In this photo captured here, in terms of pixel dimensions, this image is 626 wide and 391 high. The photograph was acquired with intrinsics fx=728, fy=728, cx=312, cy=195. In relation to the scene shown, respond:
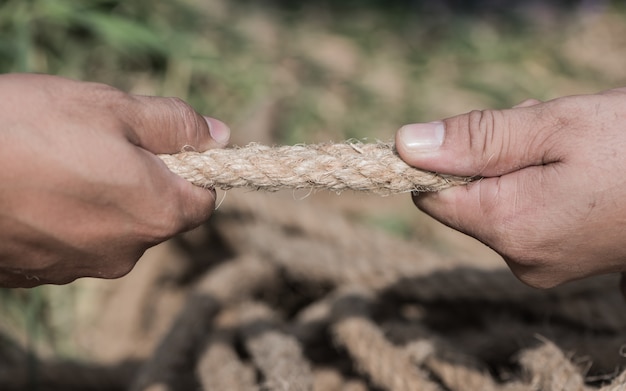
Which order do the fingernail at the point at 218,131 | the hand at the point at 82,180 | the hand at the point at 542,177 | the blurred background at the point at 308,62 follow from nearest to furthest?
the hand at the point at 82,180 → the hand at the point at 542,177 → the fingernail at the point at 218,131 → the blurred background at the point at 308,62

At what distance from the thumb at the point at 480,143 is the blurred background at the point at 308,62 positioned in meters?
0.89

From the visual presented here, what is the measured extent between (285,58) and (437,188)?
169cm

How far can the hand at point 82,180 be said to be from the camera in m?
0.73

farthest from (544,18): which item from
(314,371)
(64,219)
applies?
(64,219)

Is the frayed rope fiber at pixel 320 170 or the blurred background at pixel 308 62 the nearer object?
the frayed rope fiber at pixel 320 170

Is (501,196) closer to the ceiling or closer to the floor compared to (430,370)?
closer to the ceiling

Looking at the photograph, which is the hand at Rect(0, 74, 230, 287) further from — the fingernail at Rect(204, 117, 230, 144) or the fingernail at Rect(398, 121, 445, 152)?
the fingernail at Rect(398, 121, 445, 152)

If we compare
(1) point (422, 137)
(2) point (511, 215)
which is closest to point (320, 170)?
(1) point (422, 137)

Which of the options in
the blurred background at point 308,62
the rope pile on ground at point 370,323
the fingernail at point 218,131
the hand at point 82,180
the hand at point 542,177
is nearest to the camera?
the hand at point 82,180

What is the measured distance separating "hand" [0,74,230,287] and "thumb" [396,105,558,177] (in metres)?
0.28

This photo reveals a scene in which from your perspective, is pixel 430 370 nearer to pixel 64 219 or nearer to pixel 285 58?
pixel 64 219

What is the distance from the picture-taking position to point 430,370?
4.18 feet

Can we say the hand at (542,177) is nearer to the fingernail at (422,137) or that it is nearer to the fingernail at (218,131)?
the fingernail at (422,137)

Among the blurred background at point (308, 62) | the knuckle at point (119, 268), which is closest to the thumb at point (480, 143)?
the knuckle at point (119, 268)
